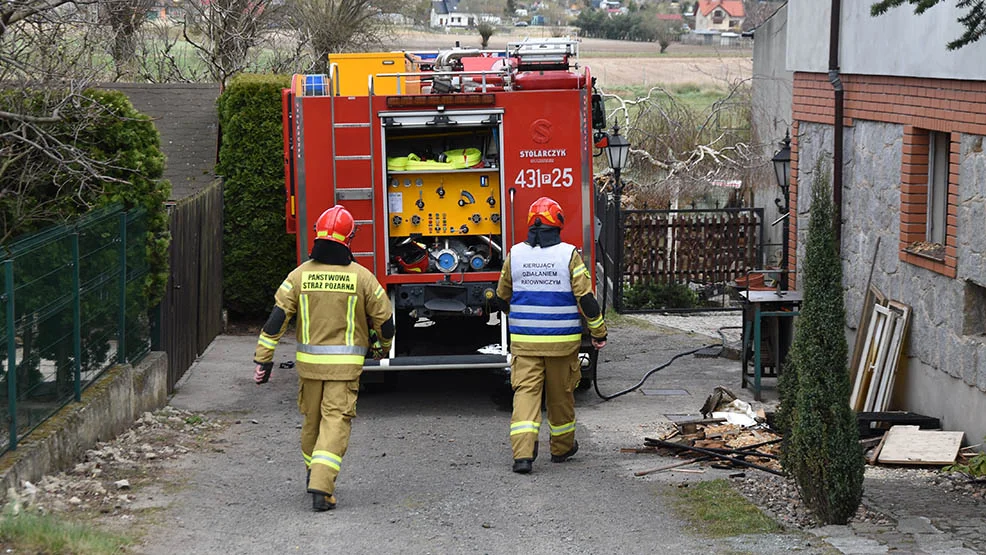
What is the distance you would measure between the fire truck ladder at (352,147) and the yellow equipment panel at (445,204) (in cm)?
36

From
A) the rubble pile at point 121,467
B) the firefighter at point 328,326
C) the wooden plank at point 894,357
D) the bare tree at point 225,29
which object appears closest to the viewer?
the rubble pile at point 121,467

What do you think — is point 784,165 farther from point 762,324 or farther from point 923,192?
point 923,192

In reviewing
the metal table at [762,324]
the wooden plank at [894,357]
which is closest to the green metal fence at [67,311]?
the metal table at [762,324]

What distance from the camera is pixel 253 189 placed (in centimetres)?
1538

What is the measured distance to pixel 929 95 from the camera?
10.1 m

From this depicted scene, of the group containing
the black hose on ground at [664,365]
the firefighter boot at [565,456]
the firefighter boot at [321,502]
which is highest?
the firefighter boot at [321,502]

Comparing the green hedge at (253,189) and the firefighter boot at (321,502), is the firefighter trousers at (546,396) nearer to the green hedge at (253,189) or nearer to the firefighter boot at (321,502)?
the firefighter boot at (321,502)

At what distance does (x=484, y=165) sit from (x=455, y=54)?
7.12 ft

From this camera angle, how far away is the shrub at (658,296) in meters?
19.7

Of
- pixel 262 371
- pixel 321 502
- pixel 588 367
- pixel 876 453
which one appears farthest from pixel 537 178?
pixel 321 502

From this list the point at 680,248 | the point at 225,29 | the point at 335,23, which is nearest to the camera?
the point at 680,248

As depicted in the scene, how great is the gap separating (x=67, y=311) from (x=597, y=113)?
5452 mm

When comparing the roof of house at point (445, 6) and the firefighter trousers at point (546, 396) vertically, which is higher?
the roof of house at point (445, 6)

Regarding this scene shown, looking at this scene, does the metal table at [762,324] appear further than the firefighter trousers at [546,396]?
Yes
